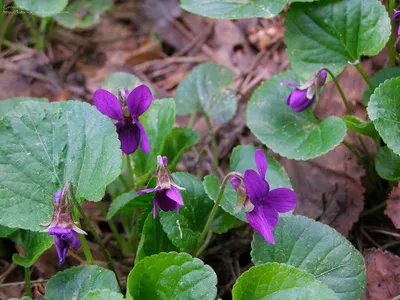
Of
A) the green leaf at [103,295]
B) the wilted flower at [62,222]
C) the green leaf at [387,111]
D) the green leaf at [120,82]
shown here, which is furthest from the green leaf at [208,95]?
the green leaf at [103,295]

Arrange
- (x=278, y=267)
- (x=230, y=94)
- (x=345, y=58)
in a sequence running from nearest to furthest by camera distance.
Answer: (x=278, y=267)
(x=345, y=58)
(x=230, y=94)

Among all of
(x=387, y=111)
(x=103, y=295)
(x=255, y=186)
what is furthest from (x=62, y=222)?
(x=387, y=111)

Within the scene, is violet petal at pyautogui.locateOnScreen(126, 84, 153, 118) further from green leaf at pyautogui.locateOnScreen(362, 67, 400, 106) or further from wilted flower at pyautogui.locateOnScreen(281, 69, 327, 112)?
green leaf at pyautogui.locateOnScreen(362, 67, 400, 106)

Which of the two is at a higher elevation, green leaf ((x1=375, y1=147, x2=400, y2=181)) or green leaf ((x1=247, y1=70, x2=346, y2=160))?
green leaf ((x1=247, y1=70, x2=346, y2=160))

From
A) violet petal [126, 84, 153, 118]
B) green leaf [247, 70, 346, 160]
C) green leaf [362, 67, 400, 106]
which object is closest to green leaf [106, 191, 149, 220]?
violet petal [126, 84, 153, 118]

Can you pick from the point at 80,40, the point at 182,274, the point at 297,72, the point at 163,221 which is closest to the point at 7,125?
the point at 163,221

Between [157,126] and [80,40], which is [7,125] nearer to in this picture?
[157,126]

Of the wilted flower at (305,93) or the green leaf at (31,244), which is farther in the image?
the wilted flower at (305,93)

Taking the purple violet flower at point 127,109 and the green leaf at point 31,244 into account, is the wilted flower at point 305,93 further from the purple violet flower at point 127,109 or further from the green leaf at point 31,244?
the green leaf at point 31,244
